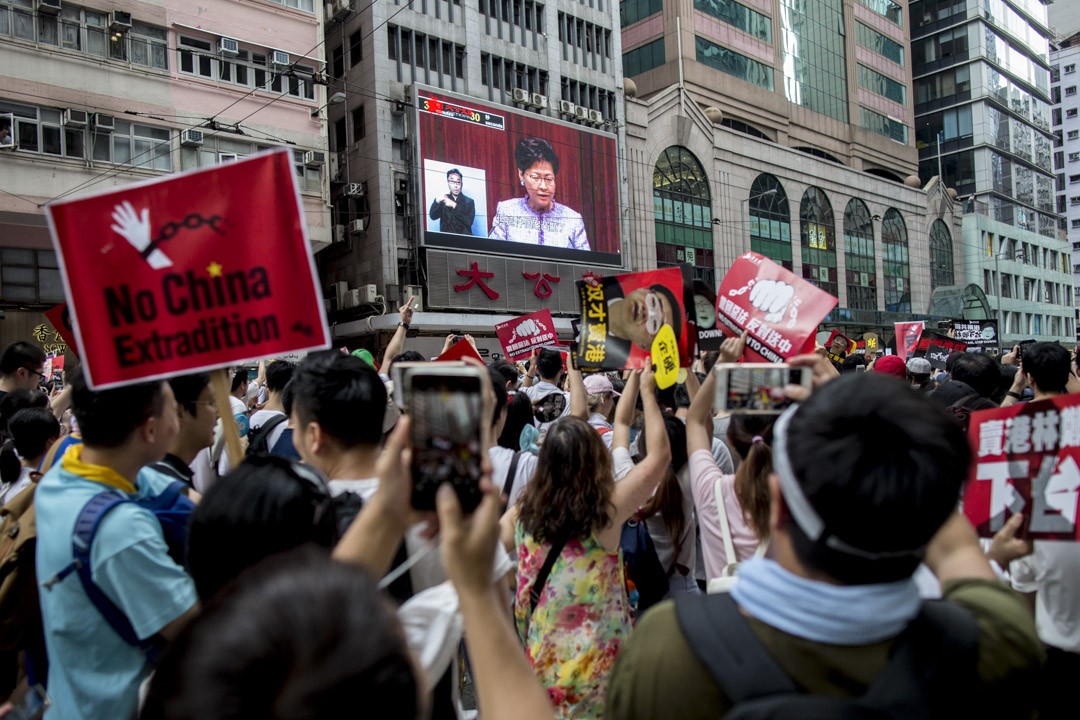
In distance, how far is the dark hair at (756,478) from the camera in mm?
2658

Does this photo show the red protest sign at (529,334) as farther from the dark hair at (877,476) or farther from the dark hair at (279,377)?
the dark hair at (877,476)

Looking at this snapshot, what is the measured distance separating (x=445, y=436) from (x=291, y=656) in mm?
594

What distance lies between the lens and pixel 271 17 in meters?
22.4

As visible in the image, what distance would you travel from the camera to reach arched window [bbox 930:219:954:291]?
53.1 m

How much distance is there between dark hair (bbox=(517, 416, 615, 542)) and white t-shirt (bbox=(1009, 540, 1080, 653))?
60.0 inches

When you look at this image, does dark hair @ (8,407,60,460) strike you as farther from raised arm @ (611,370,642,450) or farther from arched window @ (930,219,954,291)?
arched window @ (930,219,954,291)

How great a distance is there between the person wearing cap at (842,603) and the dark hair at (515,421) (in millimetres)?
3340

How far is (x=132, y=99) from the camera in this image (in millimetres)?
19562

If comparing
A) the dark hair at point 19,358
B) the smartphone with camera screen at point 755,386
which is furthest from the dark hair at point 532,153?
the smartphone with camera screen at point 755,386

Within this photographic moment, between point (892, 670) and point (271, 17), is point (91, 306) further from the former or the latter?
point (271, 17)

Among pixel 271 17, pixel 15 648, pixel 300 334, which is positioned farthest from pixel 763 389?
pixel 271 17

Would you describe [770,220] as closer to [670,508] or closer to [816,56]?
[816,56]

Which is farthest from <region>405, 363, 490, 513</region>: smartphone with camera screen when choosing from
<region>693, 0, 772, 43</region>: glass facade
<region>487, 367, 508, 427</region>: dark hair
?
<region>693, 0, 772, 43</region>: glass facade

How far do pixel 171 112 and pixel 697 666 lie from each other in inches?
893
